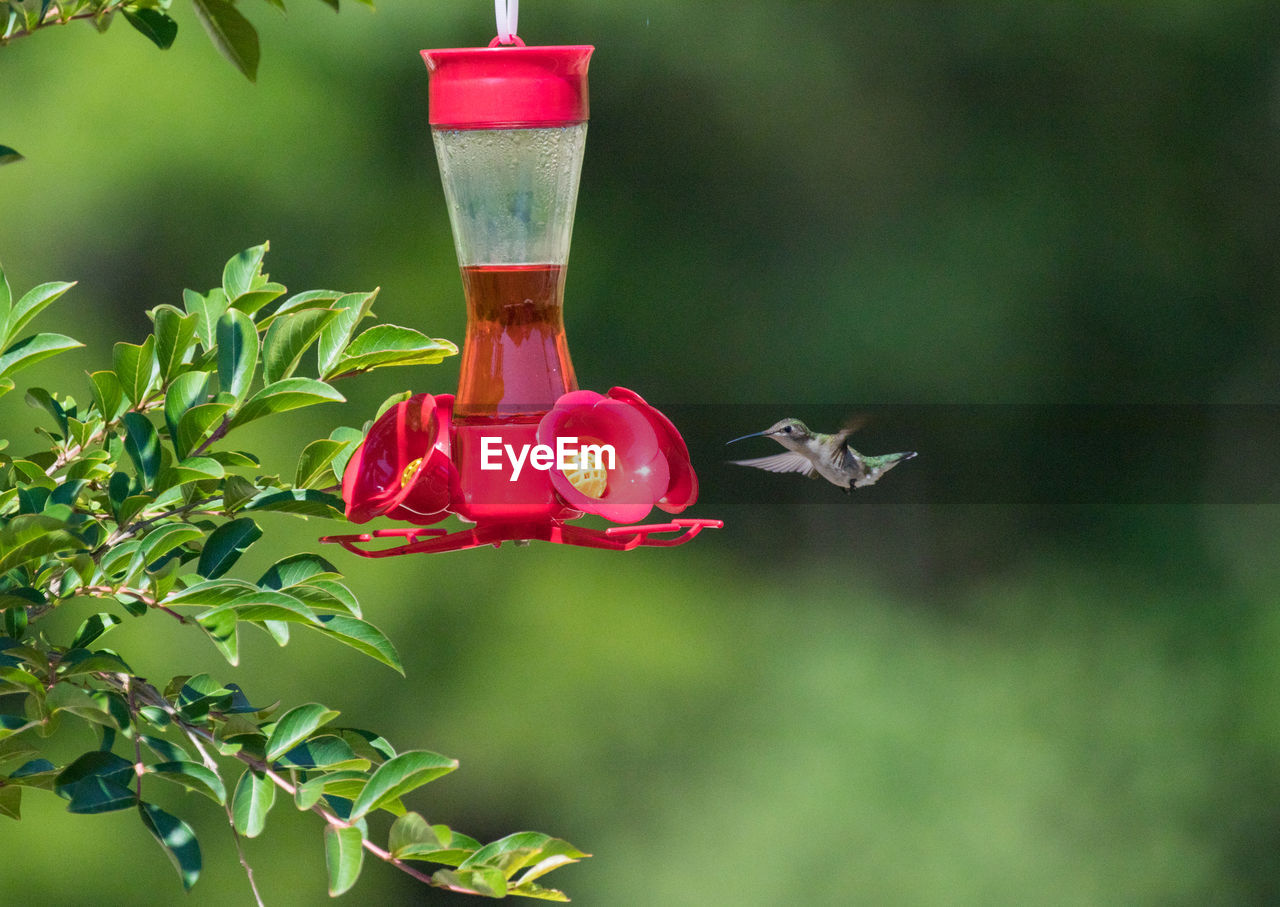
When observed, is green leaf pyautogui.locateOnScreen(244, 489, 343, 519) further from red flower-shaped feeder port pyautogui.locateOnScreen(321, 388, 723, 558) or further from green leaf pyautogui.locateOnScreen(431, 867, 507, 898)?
green leaf pyautogui.locateOnScreen(431, 867, 507, 898)

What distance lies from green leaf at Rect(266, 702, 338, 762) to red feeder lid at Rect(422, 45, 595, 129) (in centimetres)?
66

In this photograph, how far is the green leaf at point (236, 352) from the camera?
1.33 meters

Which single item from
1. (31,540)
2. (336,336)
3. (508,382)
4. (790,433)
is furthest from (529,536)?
(790,433)

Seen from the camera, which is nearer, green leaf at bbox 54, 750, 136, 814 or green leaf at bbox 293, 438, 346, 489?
green leaf at bbox 54, 750, 136, 814

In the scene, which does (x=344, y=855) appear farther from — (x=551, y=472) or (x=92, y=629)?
(x=551, y=472)

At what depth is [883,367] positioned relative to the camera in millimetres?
4551

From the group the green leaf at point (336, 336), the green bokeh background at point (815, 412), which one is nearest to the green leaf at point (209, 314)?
the green leaf at point (336, 336)

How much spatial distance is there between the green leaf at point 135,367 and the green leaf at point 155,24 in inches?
11.0

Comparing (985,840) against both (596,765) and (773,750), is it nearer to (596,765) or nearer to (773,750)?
(773,750)

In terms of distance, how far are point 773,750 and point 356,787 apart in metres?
3.54

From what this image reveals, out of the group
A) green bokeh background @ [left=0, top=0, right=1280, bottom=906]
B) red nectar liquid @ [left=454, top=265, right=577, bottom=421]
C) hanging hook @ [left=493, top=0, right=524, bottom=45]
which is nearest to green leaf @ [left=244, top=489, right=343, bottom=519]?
red nectar liquid @ [left=454, top=265, right=577, bottom=421]

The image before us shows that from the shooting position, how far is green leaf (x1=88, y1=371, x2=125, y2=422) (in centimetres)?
134

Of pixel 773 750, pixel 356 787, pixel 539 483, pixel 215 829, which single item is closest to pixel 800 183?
pixel 773 750

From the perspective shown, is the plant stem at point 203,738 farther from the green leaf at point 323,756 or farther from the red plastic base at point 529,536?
the red plastic base at point 529,536
